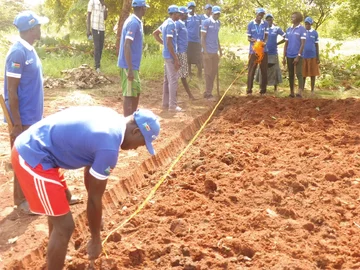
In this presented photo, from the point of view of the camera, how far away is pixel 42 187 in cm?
319

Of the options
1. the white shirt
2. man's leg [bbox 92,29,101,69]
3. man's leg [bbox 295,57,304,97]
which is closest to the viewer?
man's leg [bbox 295,57,304,97]

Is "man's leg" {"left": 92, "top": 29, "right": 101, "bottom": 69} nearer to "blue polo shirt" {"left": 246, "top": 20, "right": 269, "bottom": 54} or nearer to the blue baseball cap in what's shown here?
"blue polo shirt" {"left": 246, "top": 20, "right": 269, "bottom": 54}

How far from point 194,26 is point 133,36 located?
5196mm

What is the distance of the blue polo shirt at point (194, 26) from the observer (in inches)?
469

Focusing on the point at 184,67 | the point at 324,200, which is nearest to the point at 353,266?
the point at 324,200

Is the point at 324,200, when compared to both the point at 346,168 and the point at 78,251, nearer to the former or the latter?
the point at 346,168

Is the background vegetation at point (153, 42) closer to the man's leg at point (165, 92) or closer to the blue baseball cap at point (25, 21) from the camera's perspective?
the man's leg at point (165, 92)

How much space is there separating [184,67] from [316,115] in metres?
2.82

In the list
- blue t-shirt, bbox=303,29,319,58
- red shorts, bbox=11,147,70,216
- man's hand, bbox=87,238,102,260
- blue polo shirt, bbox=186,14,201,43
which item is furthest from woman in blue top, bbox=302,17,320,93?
red shorts, bbox=11,147,70,216

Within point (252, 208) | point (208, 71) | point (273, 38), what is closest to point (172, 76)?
point (208, 71)

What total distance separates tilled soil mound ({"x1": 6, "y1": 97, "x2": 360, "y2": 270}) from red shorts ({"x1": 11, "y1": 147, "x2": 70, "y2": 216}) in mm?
858

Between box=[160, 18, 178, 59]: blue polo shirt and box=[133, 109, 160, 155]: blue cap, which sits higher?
box=[160, 18, 178, 59]: blue polo shirt

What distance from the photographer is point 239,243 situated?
421 centimetres

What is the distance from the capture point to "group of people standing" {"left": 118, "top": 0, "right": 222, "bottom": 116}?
720 cm
